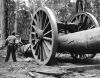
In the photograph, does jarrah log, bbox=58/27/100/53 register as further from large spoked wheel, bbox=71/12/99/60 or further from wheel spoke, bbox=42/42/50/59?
large spoked wheel, bbox=71/12/99/60

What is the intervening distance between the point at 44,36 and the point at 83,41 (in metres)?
1.72

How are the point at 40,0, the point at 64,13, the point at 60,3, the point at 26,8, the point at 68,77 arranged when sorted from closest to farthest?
the point at 68,77
the point at 64,13
the point at 60,3
the point at 40,0
the point at 26,8

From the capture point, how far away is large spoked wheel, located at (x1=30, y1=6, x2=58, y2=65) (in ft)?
21.4

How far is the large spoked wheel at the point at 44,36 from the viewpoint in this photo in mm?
6516

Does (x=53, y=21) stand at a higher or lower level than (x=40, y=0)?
lower

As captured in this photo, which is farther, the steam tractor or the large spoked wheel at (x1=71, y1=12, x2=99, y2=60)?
the large spoked wheel at (x1=71, y1=12, x2=99, y2=60)

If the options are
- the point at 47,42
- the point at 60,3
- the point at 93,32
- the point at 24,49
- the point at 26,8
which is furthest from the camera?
the point at 26,8

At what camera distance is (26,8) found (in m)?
48.7

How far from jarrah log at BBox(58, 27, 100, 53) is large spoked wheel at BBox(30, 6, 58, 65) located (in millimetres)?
526

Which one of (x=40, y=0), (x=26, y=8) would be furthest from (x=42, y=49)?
(x=26, y=8)

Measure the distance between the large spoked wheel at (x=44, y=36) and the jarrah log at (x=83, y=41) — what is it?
0.53 meters

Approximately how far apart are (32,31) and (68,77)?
380cm

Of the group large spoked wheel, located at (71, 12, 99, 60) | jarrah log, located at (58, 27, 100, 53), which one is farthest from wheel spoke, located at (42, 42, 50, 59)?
large spoked wheel, located at (71, 12, 99, 60)

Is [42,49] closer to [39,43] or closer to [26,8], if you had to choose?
[39,43]
